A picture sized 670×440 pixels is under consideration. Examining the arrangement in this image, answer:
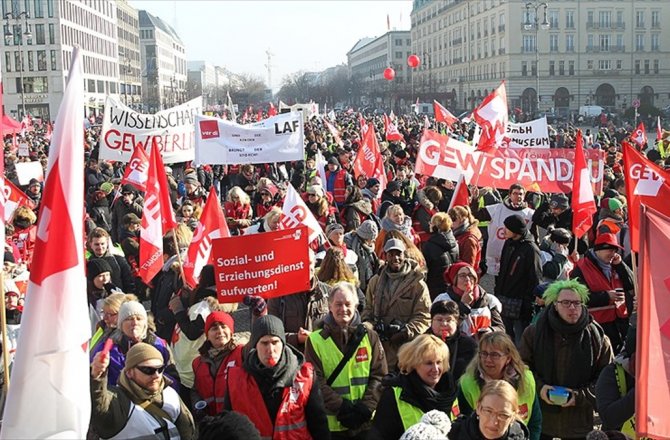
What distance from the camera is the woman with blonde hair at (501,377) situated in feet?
13.7

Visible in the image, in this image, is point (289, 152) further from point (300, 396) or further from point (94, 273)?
point (300, 396)

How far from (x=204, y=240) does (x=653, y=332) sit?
13.7 feet

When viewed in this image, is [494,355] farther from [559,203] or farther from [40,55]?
[40,55]

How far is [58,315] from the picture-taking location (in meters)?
3.04

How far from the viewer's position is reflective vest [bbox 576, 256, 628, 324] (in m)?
5.99

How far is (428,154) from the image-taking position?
1083 cm

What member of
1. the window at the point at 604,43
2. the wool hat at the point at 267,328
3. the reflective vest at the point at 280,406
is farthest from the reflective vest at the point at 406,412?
the window at the point at 604,43

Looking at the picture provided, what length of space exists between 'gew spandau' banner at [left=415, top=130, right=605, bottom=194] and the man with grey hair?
185 inches

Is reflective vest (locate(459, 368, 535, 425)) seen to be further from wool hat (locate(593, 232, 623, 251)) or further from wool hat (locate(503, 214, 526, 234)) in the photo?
wool hat (locate(503, 214, 526, 234))

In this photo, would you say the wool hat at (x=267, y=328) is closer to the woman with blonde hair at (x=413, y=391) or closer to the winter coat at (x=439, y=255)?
the woman with blonde hair at (x=413, y=391)

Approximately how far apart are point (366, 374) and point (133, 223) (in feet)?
15.0

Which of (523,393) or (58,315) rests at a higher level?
(58,315)

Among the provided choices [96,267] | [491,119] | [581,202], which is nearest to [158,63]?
[491,119]

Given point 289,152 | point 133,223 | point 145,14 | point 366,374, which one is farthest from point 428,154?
point 145,14
